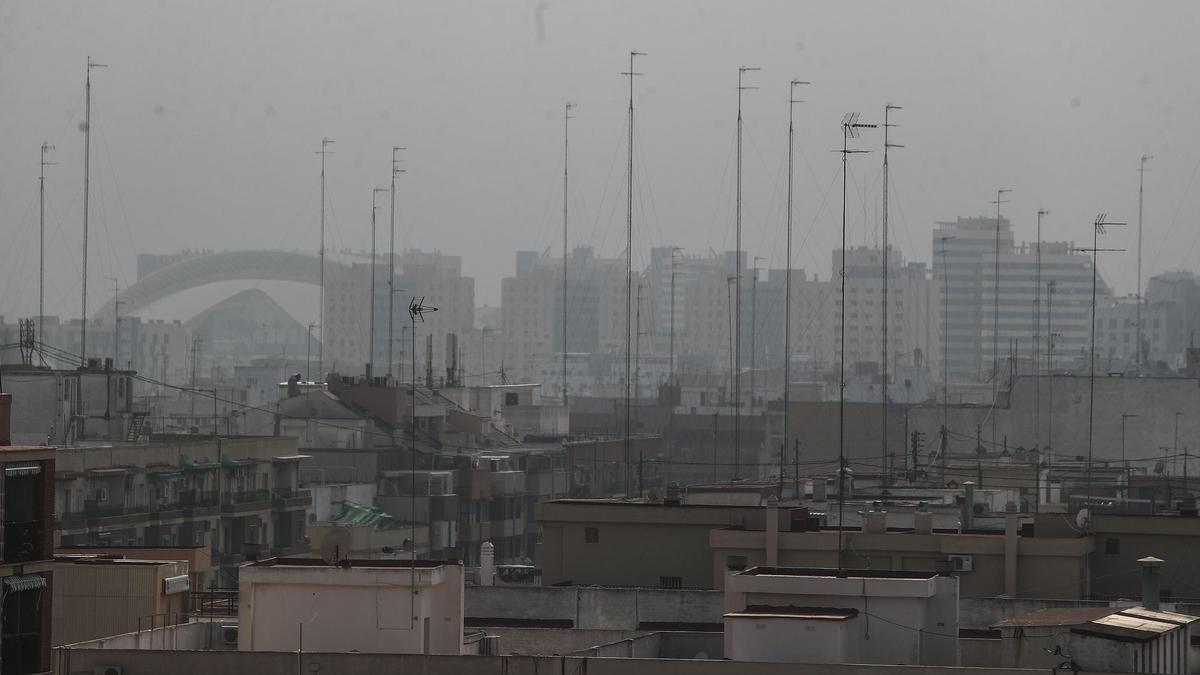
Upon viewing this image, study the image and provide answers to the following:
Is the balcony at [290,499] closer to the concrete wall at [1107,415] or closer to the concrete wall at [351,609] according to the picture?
the concrete wall at [1107,415]

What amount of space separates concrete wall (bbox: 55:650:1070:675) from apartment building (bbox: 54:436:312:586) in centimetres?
1940

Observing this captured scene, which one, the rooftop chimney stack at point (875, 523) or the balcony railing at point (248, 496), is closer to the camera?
the rooftop chimney stack at point (875, 523)

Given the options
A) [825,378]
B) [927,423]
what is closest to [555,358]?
[825,378]

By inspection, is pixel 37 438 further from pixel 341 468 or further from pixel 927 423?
pixel 927 423

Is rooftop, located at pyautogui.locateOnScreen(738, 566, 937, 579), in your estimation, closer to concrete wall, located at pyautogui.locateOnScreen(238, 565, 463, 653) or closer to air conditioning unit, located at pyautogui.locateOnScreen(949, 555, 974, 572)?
concrete wall, located at pyautogui.locateOnScreen(238, 565, 463, 653)

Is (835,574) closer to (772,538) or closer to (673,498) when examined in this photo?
(772,538)

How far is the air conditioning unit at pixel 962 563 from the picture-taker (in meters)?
25.1

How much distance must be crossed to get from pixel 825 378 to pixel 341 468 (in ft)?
245

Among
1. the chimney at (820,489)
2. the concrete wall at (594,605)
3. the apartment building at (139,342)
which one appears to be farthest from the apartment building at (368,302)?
the concrete wall at (594,605)

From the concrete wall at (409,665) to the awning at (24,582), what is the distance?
1.81ft

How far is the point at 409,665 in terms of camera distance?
15.7 metres

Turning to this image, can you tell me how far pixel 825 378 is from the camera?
124 m

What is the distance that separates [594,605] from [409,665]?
7562 mm

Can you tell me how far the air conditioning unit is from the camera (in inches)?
987
